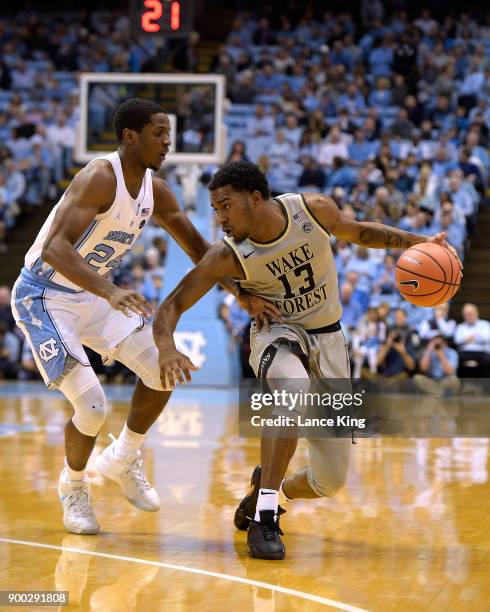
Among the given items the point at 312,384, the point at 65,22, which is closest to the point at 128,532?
the point at 312,384

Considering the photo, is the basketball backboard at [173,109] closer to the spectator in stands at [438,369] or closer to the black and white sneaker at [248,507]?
the spectator in stands at [438,369]

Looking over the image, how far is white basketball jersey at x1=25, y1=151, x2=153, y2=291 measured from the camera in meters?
5.20

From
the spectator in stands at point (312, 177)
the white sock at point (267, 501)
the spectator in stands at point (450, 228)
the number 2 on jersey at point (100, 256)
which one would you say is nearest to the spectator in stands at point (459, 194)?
the spectator in stands at point (450, 228)

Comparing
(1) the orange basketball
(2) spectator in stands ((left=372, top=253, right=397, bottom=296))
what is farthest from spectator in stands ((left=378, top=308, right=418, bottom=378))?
(1) the orange basketball

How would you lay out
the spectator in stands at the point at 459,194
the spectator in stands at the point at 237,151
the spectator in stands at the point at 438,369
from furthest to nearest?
the spectator in stands at the point at 237,151 → the spectator in stands at the point at 459,194 → the spectator in stands at the point at 438,369

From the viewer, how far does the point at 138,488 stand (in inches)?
218

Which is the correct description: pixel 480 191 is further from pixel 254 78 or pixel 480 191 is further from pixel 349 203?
pixel 254 78

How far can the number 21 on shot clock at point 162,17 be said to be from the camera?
11.4 m

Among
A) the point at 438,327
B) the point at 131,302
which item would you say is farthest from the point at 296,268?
the point at 438,327

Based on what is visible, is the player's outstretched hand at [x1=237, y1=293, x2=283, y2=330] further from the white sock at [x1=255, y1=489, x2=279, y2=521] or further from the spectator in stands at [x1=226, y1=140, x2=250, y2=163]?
the spectator in stands at [x1=226, y1=140, x2=250, y2=163]

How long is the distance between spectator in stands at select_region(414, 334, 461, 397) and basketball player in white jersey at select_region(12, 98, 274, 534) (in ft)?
23.9

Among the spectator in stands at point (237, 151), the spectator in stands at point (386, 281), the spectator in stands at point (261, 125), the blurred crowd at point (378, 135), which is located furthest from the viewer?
the spectator in stands at point (261, 125)

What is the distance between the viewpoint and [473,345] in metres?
12.5

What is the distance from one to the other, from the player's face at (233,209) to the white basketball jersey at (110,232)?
1.76ft
